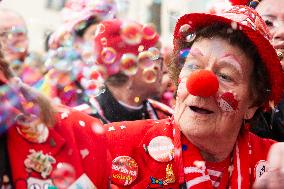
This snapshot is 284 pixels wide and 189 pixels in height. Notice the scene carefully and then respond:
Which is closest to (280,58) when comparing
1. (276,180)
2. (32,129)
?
(276,180)

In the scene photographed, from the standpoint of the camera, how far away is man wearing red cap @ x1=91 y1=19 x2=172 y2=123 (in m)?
3.86

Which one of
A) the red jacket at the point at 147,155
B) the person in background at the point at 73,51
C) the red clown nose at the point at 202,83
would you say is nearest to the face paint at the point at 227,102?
the red clown nose at the point at 202,83

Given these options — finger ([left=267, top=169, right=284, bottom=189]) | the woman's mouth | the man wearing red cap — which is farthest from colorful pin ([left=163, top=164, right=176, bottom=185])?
the man wearing red cap

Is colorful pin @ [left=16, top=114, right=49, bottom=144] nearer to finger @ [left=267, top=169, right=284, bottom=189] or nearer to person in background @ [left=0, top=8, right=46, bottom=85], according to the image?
finger @ [left=267, top=169, right=284, bottom=189]

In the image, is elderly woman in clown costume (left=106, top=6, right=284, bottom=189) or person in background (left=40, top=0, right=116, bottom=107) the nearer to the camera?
elderly woman in clown costume (left=106, top=6, right=284, bottom=189)

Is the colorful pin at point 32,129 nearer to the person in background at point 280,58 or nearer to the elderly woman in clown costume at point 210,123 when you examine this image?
the elderly woman in clown costume at point 210,123

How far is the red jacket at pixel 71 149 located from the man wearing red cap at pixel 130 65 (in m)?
1.73

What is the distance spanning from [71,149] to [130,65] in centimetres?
198

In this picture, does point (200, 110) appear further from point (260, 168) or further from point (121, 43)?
point (121, 43)

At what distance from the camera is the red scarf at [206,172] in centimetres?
244

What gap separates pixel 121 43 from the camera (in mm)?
3934

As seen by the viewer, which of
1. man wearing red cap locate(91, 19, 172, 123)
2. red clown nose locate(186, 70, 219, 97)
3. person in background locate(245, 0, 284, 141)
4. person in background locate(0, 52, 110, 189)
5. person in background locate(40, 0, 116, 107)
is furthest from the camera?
person in background locate(40, 0, 116, 107)

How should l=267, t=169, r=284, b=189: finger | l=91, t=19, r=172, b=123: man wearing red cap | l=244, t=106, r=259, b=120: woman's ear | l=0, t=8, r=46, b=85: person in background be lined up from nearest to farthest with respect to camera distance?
1. l=267, t=169, r=284, b=189: finger
2. l=244, t=106, r=259, b=120: woman's ear
3. l=0, t=8, r=46, b=85: person in background
4. l=91, t=19, r=172, b=123: man wearing red cap

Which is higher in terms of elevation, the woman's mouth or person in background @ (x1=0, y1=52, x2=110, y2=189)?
person in background @ (x1=0, y1=52, x2=110, y2=189)
